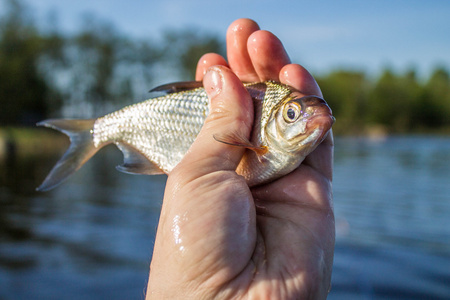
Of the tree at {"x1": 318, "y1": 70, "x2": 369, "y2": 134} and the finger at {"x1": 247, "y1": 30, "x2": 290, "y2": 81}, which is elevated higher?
the finger at {"x1": 247, "y1": 30, "x2": 290, "y2": 81}

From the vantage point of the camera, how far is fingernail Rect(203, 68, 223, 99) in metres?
3.16

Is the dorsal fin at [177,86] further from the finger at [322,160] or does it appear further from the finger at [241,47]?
the finger at [322,160]

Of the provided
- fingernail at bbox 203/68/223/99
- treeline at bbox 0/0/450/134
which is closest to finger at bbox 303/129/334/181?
fingernail at bbox 203/68/223/99

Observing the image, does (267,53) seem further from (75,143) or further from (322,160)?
(75,143)

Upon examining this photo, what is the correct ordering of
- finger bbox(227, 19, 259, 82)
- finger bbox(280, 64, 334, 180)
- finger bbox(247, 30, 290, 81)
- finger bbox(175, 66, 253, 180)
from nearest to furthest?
finger bbox(175, 66, 253, 180), finger bbox(280, 64, 334, 180), finger bbox(247, 30, 290, 81), finger bbox(227, 19, 259, 82)

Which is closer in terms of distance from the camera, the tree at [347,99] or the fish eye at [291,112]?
the fish eye at [291,112]

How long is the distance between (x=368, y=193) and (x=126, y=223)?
10.8 metres

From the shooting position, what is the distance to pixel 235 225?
2.60 m

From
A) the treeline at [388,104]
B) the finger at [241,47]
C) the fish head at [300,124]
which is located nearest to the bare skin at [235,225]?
the fish head at [300,124]

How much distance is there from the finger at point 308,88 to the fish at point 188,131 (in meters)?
0.14

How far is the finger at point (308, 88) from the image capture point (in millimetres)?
3281

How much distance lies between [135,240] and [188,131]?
8753 mm

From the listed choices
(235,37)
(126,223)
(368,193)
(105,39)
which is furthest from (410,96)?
(235,37)

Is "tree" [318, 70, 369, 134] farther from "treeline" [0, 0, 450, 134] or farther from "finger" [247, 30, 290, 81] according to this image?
"finger" [247, 30, 290, 81]
